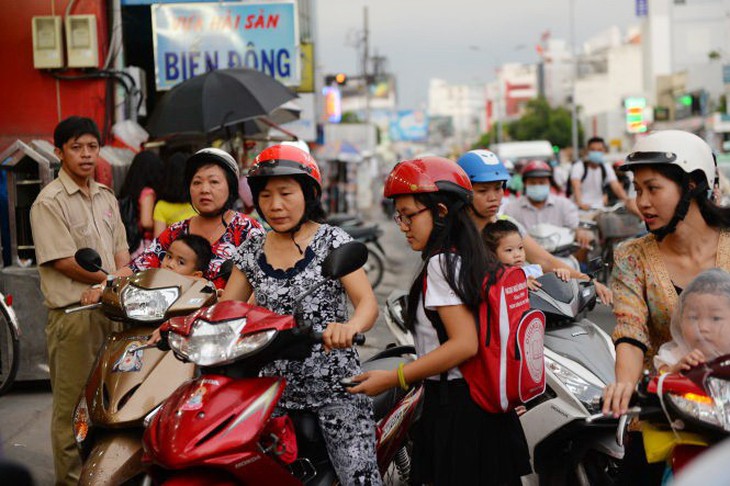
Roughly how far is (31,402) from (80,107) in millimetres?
4137

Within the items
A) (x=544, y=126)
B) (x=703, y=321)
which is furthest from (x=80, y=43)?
(x=544, y=126)

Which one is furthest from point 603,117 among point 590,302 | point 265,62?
point 590,302

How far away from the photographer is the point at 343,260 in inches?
129

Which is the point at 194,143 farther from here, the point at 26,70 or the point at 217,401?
the point at 217,401

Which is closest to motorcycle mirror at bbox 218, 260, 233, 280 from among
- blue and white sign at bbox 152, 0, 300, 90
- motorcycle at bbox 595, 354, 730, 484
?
motorcycle at bbox 595, 354, 730, 484

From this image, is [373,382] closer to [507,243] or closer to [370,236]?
[507,243]

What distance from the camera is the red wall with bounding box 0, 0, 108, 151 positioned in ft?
33.3

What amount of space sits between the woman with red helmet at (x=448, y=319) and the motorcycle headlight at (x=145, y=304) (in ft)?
3.63

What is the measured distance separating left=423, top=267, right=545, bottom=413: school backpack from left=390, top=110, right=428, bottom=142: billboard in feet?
288

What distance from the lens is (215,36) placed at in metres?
11.8

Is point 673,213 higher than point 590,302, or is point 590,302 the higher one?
point 673,213

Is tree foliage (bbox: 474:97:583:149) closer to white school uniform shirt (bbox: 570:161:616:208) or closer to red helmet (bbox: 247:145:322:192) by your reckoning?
white school uniform shirt (bbox: 570:161:616:208)

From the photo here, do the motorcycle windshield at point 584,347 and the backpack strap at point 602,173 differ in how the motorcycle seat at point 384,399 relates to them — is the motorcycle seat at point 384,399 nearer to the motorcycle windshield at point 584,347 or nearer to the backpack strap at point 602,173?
the motorcycle windshield at point 584,347

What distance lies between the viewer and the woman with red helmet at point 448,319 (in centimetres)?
340
